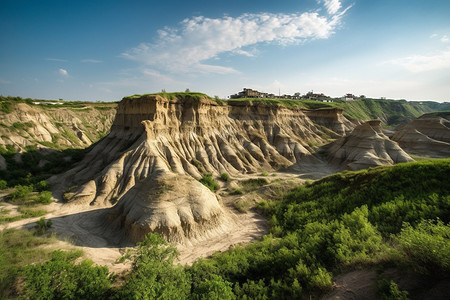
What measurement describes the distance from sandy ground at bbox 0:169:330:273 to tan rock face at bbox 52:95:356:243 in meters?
1.18

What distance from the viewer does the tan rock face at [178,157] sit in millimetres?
18250

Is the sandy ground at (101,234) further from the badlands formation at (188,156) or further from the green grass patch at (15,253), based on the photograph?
the green grass patch at (15,253)

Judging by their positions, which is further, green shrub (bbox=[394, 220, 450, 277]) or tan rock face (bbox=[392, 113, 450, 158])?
tan rock face (bbox=[392, 113, 450, 158])

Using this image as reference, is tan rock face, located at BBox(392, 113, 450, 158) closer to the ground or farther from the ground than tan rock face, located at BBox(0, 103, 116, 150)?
closer to the ground

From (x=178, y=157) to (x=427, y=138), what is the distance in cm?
6527

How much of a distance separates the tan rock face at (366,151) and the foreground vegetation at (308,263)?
1130 inches

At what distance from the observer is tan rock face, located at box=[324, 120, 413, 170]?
1544 inches

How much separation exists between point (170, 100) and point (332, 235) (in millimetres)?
36655

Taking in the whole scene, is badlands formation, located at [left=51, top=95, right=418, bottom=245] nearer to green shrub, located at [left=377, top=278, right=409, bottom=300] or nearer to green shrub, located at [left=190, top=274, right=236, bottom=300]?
green shrub, located at [left=190, top=274, right=236, bottom=300]

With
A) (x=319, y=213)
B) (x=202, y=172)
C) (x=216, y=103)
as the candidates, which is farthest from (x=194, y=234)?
(x=216, y=103)

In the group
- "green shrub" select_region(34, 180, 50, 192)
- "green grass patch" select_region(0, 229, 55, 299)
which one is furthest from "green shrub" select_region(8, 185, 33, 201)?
"green grass patch" select_region(0, 229, 55, 299)

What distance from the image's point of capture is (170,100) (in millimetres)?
39312

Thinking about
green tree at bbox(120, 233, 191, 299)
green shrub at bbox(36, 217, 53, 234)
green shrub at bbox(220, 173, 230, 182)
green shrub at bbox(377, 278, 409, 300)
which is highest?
green shrub at bbox(377, 278, 409, 300)

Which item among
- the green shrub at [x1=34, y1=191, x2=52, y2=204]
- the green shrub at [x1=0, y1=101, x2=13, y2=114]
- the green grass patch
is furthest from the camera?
the green shrub at [x1=0, y1=101, x2=13, y2=114]
